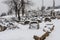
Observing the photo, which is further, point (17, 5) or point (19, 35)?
point (17, 5)

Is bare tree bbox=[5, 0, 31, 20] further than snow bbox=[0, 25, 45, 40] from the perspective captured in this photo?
Yes

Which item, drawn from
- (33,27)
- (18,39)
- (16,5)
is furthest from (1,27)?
(16,5)

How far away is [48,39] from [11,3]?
37424 mm

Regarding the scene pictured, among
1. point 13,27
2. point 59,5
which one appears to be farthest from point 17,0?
point 59,5

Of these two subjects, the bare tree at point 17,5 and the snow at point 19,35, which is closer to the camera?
the snow at point 19,35

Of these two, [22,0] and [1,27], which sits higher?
Result: [22,0]

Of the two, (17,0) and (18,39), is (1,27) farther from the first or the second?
(17,0)

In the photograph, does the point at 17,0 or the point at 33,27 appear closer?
the point at 33,27

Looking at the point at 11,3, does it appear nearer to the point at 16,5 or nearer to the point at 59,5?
the point at 16,5

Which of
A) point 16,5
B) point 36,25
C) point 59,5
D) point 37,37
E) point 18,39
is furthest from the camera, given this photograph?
point 59,5

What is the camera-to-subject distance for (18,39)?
52.2ft

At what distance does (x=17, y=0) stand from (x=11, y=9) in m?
3.99

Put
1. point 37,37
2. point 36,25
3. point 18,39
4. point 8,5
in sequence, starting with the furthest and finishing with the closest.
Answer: point 8,5 → point 36,25 → point 18,39 → point 37,37

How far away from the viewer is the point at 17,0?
171 feet
